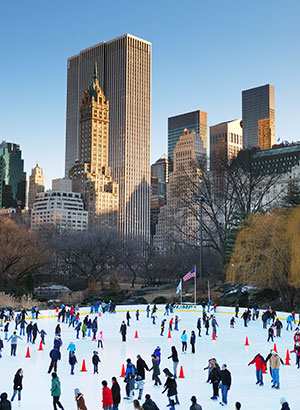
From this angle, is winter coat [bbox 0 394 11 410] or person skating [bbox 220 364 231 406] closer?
winter coat [bbox 0 394 11 410]

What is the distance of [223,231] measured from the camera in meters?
57.1

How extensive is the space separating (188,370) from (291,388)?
431 cm

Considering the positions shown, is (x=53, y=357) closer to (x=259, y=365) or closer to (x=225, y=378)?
(x=225, y=378)

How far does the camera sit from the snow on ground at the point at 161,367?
48.2 ft

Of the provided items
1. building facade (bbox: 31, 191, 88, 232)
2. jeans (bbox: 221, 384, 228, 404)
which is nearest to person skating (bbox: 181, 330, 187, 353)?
jeans (bbox: 221, 384, 228, 404)

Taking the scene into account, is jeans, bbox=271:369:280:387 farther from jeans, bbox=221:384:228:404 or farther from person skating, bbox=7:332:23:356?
person skating, bbox=7:332:23:356

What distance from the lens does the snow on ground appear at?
48.2 feet

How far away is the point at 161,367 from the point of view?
65.3 ft

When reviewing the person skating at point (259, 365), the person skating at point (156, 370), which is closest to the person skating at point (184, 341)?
the person skating at point (156, 370)

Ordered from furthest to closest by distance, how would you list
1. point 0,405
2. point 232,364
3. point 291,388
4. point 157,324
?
point 157,324, point 232,364, point 291,388, point 0,405

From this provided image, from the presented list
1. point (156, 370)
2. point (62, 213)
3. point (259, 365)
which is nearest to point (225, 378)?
point (259, 365)

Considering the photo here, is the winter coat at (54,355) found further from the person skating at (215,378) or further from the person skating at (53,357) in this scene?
the person skating at (215,378)

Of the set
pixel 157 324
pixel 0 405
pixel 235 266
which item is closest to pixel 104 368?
pixel 0 405

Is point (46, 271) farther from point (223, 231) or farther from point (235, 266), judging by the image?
point (235, 266)
